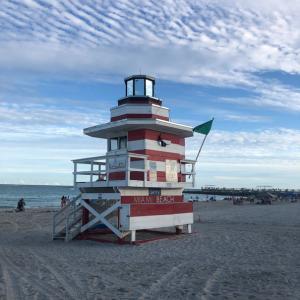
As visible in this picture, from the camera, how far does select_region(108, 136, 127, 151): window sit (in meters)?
12.4

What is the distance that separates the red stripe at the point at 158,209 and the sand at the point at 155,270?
1118 millimetres

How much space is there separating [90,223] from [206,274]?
654 cm

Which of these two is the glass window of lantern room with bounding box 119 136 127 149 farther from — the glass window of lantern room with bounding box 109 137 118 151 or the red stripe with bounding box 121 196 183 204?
the red stripe with bounding box 121 196 183 204

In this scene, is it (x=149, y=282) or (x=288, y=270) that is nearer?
(x=149, y=282)

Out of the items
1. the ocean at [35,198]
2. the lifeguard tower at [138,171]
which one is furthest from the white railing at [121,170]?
the ocean at [35,198]

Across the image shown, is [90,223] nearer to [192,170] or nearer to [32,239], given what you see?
[32,239]

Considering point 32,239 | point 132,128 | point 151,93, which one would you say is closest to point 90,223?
point 32,239

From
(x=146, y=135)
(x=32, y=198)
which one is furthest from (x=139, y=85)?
(x=32, y=198)

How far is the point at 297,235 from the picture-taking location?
12680 millimetres

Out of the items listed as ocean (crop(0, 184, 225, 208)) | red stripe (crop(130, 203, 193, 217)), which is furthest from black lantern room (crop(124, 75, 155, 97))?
ocean (crop(0, 184, 225, 208))

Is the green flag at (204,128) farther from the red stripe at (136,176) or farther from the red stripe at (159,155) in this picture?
the red stripe at (136,176)

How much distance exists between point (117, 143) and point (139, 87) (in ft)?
8.14

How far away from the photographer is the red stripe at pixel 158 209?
11.0 m

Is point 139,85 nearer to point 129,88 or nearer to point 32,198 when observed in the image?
point 129,88
